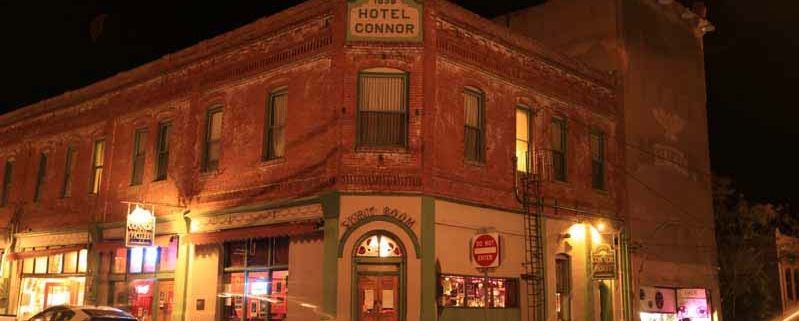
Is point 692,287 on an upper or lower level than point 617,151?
lower

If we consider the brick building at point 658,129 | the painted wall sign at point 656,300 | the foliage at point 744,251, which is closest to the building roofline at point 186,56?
the brick building at point 658,129

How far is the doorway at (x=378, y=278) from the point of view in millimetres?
17891

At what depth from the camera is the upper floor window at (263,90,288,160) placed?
2041 centimetres

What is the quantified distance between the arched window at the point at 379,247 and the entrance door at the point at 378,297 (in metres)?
0.51

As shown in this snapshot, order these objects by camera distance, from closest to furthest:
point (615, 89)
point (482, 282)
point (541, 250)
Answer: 1. point (482, 282)
2. point (541, 250)
3. point (615, 89)

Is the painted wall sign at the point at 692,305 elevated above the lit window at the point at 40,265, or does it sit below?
below

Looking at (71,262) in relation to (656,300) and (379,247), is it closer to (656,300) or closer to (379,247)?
(379,247)

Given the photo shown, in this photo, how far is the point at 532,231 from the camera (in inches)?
842

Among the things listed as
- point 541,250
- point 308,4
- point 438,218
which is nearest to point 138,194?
point 308,4

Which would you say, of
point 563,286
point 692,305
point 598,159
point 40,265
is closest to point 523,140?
point 598,159

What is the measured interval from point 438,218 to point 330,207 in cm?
261

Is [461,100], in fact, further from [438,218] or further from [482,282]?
[482,282]

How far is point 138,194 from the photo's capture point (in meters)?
24.2

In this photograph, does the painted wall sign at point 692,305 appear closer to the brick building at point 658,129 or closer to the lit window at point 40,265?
the brick building at point 658,129
